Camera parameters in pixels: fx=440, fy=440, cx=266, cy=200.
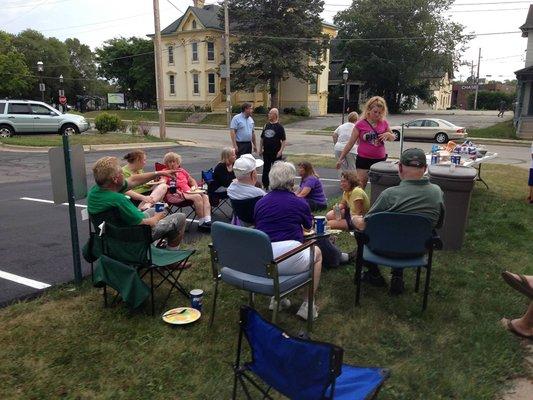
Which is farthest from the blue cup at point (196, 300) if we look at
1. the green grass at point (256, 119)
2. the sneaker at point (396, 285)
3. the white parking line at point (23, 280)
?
the green grass at point (256, 119)

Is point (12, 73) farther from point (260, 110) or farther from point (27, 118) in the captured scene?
point (27, 118)

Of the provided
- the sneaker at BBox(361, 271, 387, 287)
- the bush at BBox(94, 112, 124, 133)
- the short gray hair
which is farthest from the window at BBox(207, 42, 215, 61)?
the short gray hair

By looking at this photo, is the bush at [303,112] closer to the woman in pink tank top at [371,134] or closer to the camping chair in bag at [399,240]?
the woman in pink tank top at [371,134]

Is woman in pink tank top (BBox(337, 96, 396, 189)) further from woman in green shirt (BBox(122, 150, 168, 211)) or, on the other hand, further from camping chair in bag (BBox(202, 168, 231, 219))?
woman in green shirt (BBox(122, 150, 168, 211))

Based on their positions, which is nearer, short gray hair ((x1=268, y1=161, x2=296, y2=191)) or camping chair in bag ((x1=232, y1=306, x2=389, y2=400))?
camping chair in bag ((x1=232, y1=306, x2=389, y2=400))

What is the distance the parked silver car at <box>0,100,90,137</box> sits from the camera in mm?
18234

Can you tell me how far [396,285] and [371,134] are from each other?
2.49 meters

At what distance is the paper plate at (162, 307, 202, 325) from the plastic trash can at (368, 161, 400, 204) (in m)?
3.26

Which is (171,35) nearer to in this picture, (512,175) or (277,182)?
(512,175)

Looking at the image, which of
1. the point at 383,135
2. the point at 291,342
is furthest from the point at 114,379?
the point at 383,135

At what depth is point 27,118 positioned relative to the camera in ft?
60.6

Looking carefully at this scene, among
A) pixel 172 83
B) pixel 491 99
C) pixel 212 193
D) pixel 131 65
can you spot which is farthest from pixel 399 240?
pixel 491 99

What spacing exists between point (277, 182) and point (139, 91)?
5334cm

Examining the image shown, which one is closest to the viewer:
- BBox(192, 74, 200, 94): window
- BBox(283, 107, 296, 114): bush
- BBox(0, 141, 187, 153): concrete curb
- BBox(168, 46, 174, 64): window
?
BBox(0, 141, 187, 153): concrete curb
